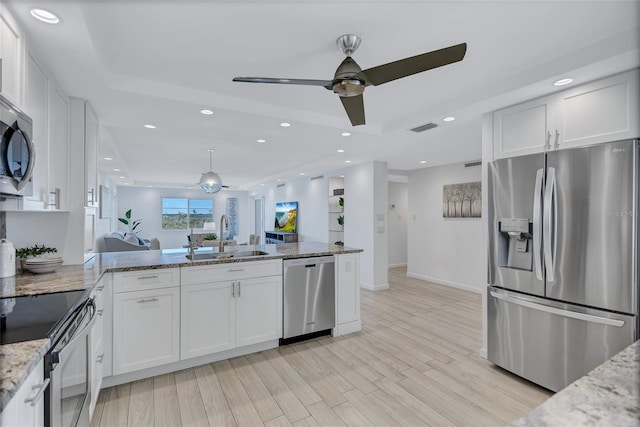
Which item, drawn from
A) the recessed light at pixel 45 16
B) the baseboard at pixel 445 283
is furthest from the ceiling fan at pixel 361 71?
the baseboard at pixel 445 283

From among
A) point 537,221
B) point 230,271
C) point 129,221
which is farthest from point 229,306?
point 129,221

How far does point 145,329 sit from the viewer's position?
2.48 m

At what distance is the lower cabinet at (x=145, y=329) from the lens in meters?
2.39

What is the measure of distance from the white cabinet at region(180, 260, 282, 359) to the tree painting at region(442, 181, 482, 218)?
4.04 meters

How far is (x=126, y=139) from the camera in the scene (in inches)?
168

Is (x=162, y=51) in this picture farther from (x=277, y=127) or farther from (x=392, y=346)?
(x=392, y=346)

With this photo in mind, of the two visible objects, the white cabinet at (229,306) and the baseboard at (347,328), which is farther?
the baseboard at (347,328)

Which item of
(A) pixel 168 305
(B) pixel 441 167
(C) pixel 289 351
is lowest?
(C) pixel 289 351

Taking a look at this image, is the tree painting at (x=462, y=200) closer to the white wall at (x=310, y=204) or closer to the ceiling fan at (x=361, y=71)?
the white wall at (x=310, y=204)

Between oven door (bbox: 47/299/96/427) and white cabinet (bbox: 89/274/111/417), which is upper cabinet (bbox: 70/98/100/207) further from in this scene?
oven door (bbox: 47/299/96/427)

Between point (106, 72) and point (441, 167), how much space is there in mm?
5633

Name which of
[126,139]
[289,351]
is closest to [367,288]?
[289,351]

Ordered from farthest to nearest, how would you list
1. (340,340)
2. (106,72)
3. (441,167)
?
1. (441,167)
2. (340,340)
3. (106,72)

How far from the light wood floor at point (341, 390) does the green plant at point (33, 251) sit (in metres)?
1.19
